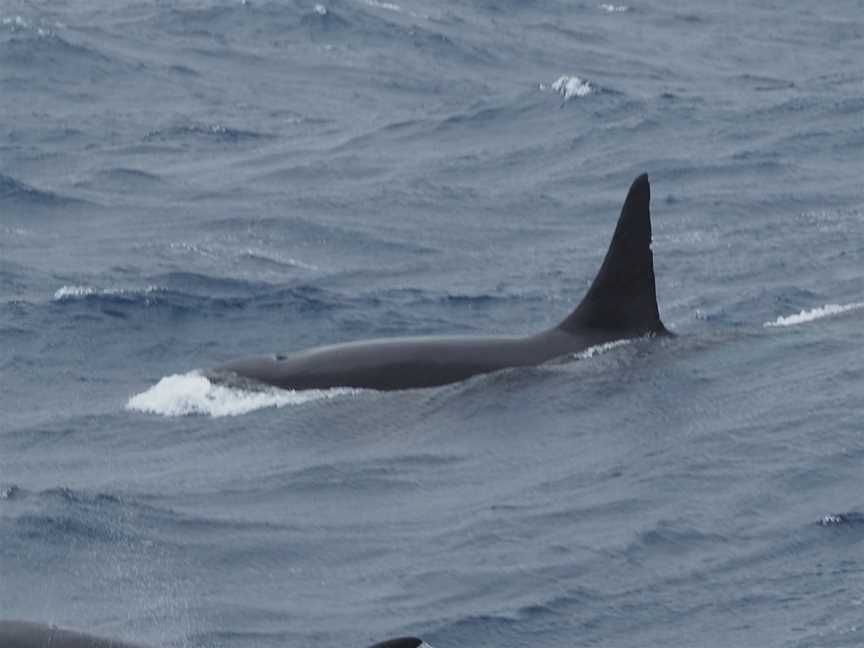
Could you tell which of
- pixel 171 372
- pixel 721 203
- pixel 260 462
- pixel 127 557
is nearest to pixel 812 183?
pixel 721 203

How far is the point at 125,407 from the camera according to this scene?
22.5 metres

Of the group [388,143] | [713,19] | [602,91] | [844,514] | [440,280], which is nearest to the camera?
[844,514]

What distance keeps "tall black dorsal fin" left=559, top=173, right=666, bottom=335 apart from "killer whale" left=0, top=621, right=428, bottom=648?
9146 millimetres

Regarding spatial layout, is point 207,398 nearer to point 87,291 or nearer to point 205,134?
A: point 87,291

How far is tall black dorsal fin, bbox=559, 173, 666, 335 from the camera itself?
859 inches

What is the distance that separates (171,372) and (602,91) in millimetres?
17219

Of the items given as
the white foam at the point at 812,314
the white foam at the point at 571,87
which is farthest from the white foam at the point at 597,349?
the white foam at the point at 571,87

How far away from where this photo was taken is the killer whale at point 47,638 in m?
13.6

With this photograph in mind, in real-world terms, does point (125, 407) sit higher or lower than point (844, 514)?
lower

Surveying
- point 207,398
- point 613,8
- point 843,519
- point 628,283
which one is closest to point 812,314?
point 628,283

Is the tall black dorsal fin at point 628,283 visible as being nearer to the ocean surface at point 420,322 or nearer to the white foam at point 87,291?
the ocean surface at point 420,322

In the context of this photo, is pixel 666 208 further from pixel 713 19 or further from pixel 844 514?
pixel 713 19

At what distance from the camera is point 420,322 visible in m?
25.9

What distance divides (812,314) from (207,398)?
20.6ft
